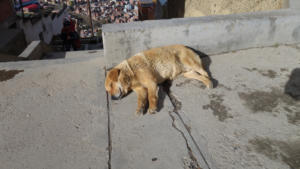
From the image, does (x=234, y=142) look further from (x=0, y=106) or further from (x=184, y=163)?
(x=0, y=106)

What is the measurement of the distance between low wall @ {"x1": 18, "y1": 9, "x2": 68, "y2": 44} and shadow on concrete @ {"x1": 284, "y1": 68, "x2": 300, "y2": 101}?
12177 mm

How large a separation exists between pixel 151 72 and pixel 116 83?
23.5 inches

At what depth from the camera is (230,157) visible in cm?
223

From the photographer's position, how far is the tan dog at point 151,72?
3.11 m

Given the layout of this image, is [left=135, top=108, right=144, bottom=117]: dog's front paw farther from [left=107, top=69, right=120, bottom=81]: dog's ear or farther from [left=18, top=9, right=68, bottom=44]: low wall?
[left=18, top=9, right=68, bottom=44]: low wall

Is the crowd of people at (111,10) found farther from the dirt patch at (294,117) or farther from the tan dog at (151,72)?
the dirt patch at (294,117)

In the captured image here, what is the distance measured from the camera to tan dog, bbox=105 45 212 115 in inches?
122

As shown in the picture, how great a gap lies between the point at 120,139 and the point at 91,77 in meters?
1.60

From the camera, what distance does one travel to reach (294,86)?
10.8ft

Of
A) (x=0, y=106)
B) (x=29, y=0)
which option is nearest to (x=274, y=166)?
(x=0, y=106)

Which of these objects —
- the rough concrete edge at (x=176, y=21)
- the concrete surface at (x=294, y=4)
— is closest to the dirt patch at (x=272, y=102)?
the rough concrete edge at (x=176, y=21)

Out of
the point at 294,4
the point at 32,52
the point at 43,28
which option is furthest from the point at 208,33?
the point at 43,28

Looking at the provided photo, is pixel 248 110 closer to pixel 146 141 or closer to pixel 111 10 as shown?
pixel 146 141

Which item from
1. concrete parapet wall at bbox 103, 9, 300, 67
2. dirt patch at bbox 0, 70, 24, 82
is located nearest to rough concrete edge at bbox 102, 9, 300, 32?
concrete parapet wall at bbox 103, 9, 300, 67
